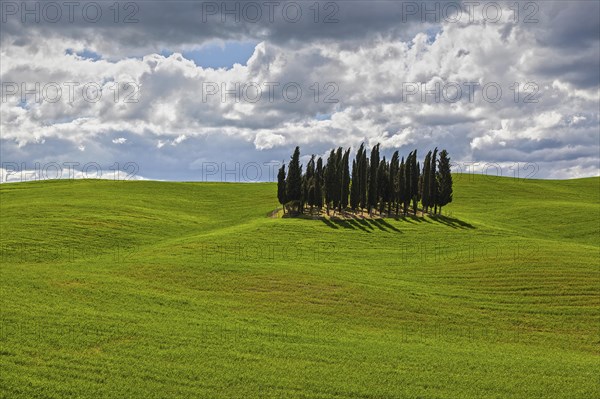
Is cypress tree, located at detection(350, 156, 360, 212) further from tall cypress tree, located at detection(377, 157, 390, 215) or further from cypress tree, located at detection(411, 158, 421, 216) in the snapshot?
cypress tree, located at detection(411, 158, 421, 216)

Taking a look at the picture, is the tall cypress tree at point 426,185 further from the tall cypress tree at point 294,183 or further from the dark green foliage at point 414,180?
the tall cypress tree at point 294,183

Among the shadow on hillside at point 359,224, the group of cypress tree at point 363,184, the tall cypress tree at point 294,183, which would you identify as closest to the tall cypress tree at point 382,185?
the group of cypress tree at point 363,184

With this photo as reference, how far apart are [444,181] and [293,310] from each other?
6106 centimetres

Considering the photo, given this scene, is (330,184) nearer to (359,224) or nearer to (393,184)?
(393,184)

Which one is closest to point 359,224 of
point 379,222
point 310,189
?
point 379,222

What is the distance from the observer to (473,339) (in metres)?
33.3

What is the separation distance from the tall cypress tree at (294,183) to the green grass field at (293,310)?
1099 cm

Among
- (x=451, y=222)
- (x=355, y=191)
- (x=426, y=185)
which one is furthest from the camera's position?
(x=426, y=185)

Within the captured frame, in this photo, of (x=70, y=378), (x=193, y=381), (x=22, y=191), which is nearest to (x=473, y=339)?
(x=193, y=381)

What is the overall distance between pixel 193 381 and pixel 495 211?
3515 inches

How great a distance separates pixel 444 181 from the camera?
3597 inches

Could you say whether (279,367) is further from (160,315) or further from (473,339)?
(473,339)

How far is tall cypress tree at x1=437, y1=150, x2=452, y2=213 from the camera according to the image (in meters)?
91.1

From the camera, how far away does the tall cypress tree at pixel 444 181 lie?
91062mm
